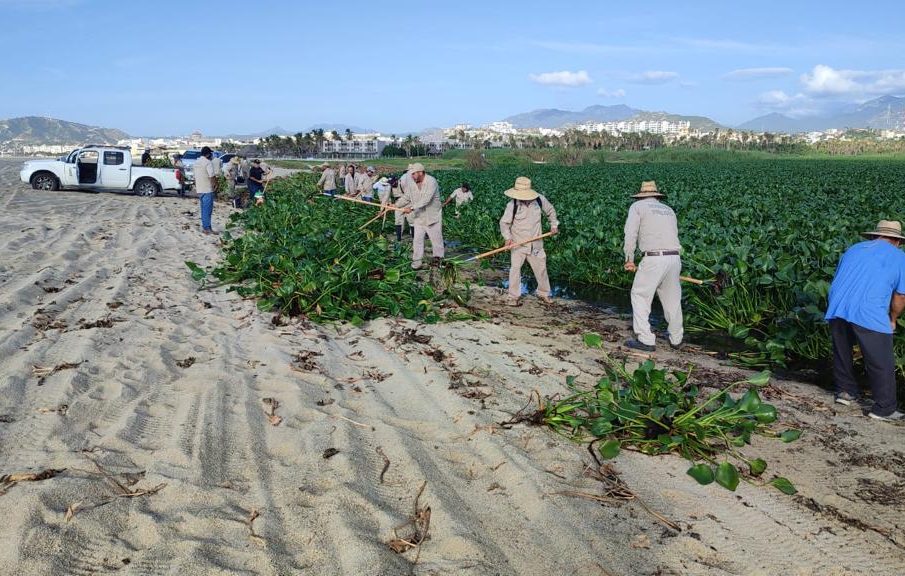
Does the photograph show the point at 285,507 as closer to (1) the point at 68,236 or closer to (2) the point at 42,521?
(2) the point at 42,521

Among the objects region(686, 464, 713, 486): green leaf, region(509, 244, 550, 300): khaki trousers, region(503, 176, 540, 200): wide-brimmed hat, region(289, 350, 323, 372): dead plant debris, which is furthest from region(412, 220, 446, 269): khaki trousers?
region(686, 464, 713, 486): green leaf

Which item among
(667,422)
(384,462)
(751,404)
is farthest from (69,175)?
(751,404)

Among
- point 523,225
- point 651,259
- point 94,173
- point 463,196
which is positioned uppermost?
point 94,173

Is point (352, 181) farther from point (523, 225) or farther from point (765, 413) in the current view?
point (765, 413)

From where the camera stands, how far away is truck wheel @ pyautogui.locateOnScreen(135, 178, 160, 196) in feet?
70.5

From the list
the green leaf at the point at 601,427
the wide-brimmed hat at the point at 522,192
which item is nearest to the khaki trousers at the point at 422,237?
the wide-brimmed hat at the point at 522,192

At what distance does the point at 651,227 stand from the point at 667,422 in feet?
10.0

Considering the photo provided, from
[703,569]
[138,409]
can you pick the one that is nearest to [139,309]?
[138,409]

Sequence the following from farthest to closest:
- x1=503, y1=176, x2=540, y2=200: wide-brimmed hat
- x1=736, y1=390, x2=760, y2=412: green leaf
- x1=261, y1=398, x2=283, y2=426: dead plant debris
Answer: x1=503, y1=176, x2=540, y2=200: wide-brimmed hat → x1=261, y1=398, x2=283, y2=426: dead plant debris → x1=736, y1=390, x2=760, y2=412: green leaf

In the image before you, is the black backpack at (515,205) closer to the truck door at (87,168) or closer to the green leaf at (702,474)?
the green leaf at (702,474)

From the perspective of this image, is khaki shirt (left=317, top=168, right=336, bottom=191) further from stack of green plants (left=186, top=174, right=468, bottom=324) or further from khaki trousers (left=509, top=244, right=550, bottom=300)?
khaki trousers (left=509, top=244, right=550, bottom=300)

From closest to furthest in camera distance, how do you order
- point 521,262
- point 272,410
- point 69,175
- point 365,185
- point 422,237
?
point 272,410, point 521,262, point 422,237, point 365,185, point 69,175

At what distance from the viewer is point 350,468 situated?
3.63 m

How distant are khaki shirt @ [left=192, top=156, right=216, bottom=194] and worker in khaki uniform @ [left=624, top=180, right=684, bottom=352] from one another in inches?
378
